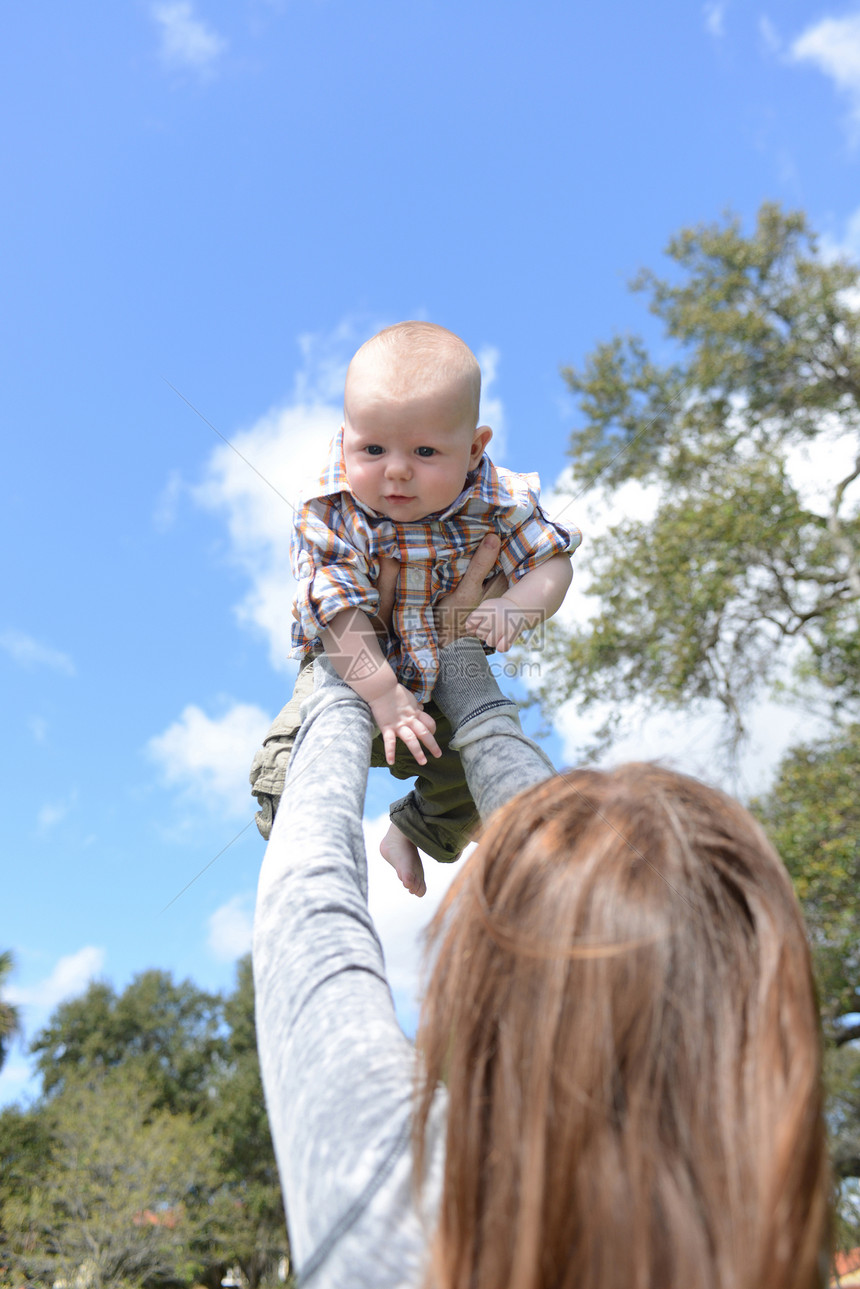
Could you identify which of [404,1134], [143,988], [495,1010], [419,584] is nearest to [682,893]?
[495,1010]

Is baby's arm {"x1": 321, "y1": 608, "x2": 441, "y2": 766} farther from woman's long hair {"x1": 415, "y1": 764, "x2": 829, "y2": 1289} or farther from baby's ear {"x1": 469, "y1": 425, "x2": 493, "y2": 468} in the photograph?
woman's long hair {"x1": 415, "y1": 764, "x2": 829, "y2": 1289}

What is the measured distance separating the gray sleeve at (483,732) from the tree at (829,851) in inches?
299

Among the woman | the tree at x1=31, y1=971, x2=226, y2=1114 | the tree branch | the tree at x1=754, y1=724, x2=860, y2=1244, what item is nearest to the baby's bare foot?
the woman

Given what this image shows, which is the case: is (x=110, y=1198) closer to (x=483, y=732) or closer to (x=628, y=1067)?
(x=483, y=732)

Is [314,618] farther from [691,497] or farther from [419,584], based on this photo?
[691,497]

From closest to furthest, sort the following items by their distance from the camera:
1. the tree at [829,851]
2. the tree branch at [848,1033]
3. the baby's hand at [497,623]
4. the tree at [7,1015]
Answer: the baby's hand at [497,623]
the tree at [829,851]
the tree branch at [848,1033]
the tree at [7,1015]

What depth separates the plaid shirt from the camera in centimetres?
205

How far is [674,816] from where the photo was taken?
37.2 inches

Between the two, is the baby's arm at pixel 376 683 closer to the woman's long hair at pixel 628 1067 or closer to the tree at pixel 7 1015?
the woman's long hair at pixel 628 1067

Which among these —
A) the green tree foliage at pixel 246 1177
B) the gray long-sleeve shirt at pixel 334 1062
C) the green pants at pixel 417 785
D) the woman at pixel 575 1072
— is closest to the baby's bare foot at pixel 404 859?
the green pants at pixel 417 785

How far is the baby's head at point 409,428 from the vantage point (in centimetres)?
212

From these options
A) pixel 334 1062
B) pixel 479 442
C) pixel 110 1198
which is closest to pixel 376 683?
pixel 479 442

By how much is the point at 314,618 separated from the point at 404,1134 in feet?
4.25

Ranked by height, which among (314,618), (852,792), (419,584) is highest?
(852,792)
